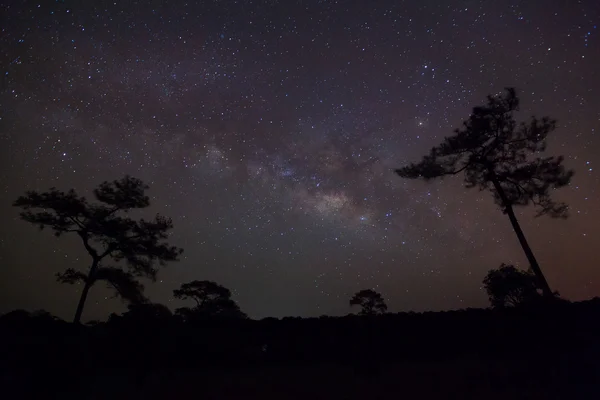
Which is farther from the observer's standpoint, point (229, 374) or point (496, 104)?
point (496, 104)

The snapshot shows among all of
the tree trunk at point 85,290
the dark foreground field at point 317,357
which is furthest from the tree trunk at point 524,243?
the tree trunk at point 85,290

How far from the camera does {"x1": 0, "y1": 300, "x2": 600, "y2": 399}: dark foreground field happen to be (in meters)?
11.5

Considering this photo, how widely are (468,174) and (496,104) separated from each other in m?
3.90

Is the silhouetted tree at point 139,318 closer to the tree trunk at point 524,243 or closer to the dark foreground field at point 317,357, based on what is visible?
the dark foreground field at point 317,357

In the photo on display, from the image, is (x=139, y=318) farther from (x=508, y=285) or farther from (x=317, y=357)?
(x=508, y=285)

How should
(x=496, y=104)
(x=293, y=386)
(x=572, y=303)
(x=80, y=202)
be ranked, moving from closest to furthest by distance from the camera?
(x=293, y=386)
(x=572, y=303)
(x=496, y=104)
(x=80, y=202)

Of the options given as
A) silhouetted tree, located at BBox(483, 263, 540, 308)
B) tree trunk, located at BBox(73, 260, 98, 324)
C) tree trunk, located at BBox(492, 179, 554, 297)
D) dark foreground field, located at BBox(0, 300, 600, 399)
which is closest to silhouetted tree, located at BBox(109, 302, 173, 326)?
dark foreground field, located at BBox(0, 300, 600, 399)

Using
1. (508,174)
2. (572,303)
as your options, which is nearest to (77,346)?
(572,303)

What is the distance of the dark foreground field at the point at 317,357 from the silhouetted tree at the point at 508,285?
18.4 metres

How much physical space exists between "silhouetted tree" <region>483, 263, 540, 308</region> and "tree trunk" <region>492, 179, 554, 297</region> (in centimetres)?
1438

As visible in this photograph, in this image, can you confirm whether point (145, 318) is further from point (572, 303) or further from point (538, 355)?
point (572, 303)

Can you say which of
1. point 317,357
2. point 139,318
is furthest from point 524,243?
point 139,318

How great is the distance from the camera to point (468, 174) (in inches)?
803

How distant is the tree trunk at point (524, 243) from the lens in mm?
16609
